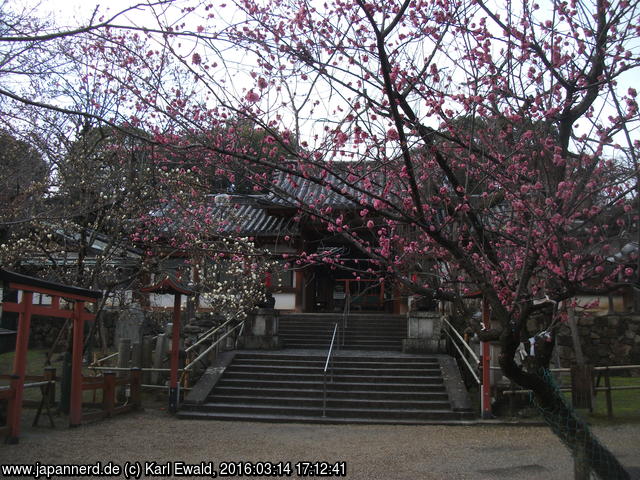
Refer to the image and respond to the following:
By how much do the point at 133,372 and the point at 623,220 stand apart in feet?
28.8

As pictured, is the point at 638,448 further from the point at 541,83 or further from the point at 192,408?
the point at 192,408

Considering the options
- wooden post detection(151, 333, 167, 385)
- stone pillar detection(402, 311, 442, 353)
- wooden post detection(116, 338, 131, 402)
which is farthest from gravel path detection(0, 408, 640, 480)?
stone pillar detection(402, 311, 442, 353)

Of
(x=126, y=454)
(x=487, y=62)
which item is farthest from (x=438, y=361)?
(x=487, y=62)

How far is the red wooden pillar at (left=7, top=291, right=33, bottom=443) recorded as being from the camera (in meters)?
7.52

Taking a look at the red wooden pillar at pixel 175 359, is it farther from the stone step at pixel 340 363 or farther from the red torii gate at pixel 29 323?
the stone step at pixel 340 363

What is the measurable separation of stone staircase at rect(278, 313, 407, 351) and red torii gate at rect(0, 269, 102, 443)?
7.11m

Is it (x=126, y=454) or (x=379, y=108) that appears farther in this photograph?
(x=126, y=454)

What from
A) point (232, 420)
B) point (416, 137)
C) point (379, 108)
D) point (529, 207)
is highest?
point (379, 108)

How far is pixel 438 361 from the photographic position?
1306 cm

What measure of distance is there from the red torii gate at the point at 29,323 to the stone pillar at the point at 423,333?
7763 millimetres

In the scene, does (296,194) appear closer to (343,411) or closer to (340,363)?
(343,411)

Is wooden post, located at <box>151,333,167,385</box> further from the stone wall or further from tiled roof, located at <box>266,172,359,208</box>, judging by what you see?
the stone wall

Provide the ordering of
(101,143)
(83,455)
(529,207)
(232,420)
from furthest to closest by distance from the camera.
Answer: (101,143), (232,420), (83,455), (529,207)

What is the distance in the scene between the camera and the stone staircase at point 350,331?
51.9 feet
